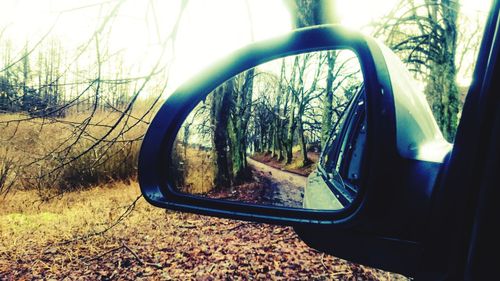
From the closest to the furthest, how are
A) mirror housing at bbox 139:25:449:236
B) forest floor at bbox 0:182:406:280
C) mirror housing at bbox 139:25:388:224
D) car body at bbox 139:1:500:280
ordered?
car body at bbox 139:1:500:280 < mirror housing at bbox 139:25:449:236 < mirror housing at bbox 139:25:388:224 < forest floor at bbox 0:182:406:280

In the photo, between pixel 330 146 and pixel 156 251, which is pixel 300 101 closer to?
pixel 330 146

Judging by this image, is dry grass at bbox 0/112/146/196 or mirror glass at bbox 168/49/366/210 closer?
mirror glass at bbox 168/49/366/210

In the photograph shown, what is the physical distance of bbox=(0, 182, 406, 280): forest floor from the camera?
4.91m

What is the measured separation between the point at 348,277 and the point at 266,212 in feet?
13.0

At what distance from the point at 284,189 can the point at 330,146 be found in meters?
0.24

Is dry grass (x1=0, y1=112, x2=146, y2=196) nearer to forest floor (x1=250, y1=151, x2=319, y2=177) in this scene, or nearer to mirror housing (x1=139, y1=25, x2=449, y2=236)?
forest floor (x1=250, y1=151, x2=319, y2=177)

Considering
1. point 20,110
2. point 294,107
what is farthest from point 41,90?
point 294,107

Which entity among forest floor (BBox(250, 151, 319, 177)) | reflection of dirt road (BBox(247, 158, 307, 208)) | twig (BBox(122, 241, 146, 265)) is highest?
forest floor (BBox(250, 151, 319, 177))

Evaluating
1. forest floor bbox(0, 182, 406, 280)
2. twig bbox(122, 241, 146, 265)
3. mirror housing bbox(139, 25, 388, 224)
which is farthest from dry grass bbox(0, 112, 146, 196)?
mirror housing bbox(139, 25, 388, 224)

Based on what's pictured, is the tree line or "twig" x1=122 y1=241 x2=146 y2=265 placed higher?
the tree line

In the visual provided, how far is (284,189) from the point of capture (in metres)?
1.27

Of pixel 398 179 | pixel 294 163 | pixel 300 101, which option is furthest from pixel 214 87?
pixel 398 179

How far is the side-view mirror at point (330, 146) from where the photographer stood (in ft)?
2.60

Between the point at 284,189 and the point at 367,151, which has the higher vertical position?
the point at 367,151
